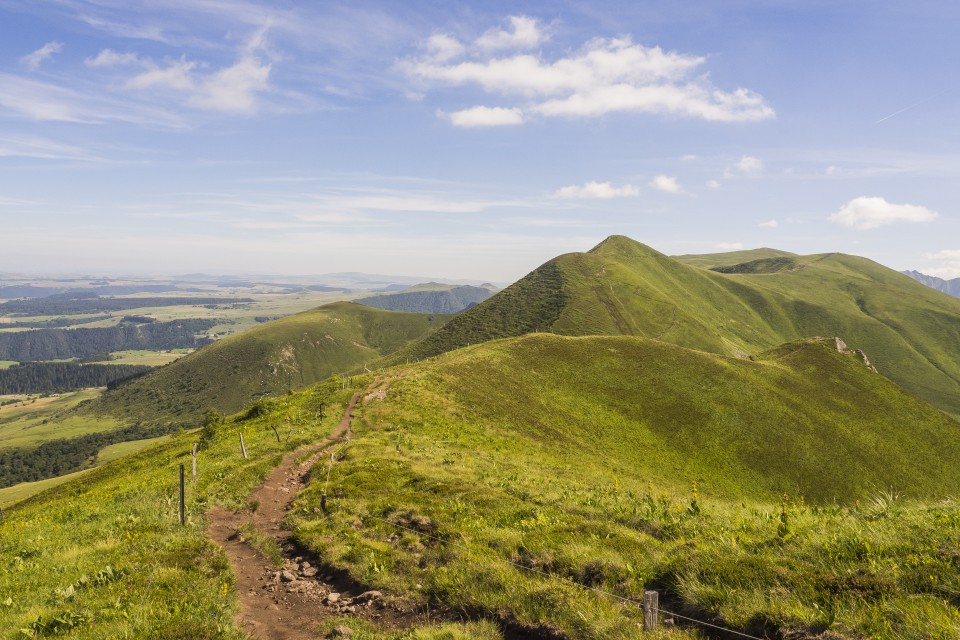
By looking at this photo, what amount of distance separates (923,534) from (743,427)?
204 ft

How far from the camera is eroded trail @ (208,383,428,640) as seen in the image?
40.9 ft

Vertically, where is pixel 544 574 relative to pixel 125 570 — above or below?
above

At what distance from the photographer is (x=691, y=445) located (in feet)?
198

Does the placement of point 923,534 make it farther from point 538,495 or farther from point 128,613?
point 128,613

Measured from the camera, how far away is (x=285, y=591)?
14711mm

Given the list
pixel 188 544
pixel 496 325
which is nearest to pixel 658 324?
pixel 496 325

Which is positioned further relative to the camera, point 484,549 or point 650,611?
point 484,549

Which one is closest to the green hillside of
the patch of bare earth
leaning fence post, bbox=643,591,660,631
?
leaning fence post, bbox=643,591,660,631

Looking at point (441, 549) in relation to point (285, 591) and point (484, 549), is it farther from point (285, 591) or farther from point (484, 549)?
point (285, 591)

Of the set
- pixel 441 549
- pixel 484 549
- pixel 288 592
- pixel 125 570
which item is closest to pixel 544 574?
pixel 484 549

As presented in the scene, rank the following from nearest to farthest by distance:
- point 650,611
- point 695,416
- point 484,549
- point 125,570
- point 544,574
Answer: point 650,611 < point 544,574 < point 125,570 < point 484,549 < point 695,416

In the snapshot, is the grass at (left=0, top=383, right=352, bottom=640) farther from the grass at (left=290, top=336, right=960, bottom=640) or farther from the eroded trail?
the grass at (left=290, top=336, right=960, bottom=640)

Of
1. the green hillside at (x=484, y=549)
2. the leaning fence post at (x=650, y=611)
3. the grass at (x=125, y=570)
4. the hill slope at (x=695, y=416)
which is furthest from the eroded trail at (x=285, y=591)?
the hill slope at (x=695, y=416)

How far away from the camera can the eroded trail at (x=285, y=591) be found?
12.5m
